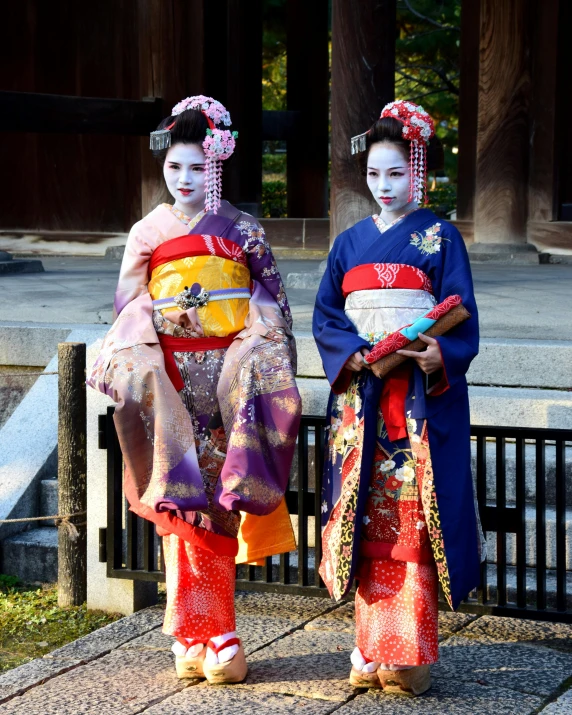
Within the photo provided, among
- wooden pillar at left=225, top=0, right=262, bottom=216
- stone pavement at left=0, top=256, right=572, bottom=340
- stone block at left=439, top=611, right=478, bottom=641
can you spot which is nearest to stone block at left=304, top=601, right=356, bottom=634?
stone block at left=439, top=611, right=478, bottom=641

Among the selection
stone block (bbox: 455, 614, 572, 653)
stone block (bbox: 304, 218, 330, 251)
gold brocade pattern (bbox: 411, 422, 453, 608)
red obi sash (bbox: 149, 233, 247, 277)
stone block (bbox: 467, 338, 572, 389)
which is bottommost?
stone block (bbox: 455, 614, 572, 653)

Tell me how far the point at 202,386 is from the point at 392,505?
0.66 meters

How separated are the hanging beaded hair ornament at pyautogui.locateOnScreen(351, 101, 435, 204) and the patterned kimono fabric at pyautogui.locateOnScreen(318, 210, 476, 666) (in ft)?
0.83

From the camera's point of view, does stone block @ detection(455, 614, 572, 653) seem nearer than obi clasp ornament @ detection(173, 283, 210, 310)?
No

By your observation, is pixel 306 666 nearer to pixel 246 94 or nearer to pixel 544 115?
pixel 544 115

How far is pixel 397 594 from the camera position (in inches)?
122

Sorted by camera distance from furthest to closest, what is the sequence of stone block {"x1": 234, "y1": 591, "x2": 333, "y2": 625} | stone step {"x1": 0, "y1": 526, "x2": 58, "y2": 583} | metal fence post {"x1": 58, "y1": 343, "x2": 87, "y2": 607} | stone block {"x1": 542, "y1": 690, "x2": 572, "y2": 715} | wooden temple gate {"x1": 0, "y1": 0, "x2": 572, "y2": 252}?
wooden temple gate {"x1": 0, "y1": 0, "x2": 572, "y2": 252} < stone step {"x1": 0, "y1": 526, "x2": 58, "y2": 583} < metal fence post {"x1": 58, "y1": 343, "x2": 87, "y2": 607} < stone block {"x1": 234, "y1": 591, "x2": 333, "y2": 625} < stone block {"x1": 542, "y1": 690, "x2": 572, "y2": 715}

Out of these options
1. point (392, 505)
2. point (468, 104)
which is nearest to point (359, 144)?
point (392, 505)

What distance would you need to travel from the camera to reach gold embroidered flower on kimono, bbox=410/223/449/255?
309 centimetres

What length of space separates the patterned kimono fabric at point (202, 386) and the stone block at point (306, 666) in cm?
19

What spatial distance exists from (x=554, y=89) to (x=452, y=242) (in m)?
5.91

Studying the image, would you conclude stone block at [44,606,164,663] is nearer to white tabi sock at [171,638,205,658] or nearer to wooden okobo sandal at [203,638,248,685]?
white tabi sock at [171,638,205,658]

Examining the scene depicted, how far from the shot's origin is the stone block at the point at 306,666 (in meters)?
3.15

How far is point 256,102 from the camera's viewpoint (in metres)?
10.1
